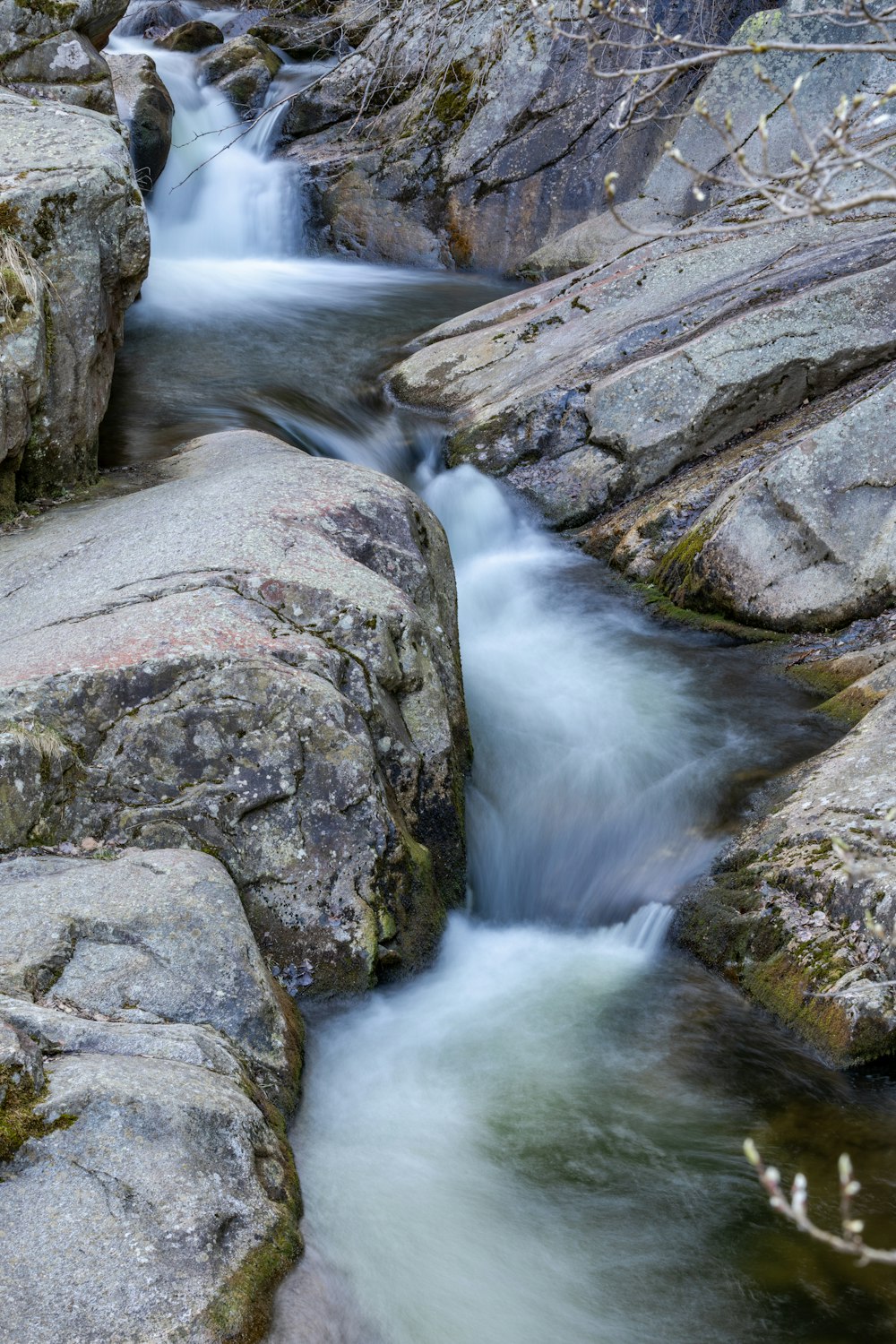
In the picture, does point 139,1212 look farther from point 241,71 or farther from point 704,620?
point 241,71

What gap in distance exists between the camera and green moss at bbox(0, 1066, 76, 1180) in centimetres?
288

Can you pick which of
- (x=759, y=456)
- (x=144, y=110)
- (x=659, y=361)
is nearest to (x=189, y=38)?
(x=144, y=110)

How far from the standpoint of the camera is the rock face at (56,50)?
951 centimetres

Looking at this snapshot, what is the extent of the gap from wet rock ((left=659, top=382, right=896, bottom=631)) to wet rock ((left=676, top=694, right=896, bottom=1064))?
1.83 meters

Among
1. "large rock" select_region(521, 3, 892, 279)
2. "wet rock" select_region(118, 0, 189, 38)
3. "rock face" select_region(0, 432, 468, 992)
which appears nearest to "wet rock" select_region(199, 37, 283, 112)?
"wet rock" select_region(118, 0, 189, 38)

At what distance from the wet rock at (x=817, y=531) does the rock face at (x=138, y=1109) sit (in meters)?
5.10

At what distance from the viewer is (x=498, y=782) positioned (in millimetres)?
6797

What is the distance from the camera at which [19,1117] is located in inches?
115

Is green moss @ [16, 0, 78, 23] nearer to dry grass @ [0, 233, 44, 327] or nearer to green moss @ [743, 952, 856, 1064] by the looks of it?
dry grass @ [0, 233, 44, 327]

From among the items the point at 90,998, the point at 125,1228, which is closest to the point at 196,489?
the point at 90,998

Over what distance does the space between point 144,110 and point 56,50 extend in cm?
541

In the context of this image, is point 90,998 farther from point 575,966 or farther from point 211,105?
point 211,105

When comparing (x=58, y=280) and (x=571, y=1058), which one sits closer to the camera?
(x=571, y=1058)

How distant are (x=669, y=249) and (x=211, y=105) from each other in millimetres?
9803
